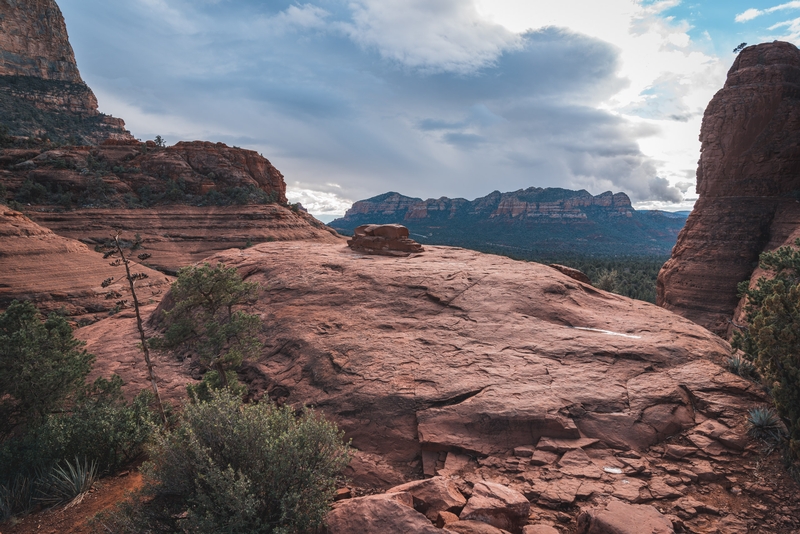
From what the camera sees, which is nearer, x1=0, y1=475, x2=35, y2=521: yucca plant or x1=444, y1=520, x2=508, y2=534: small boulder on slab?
x1=444, y1=520, x2=508, y2=534: small boulder on slab

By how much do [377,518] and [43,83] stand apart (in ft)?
402

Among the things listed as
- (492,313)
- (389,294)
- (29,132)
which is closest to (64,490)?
(389,294)

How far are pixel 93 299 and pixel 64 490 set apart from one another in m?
24.6

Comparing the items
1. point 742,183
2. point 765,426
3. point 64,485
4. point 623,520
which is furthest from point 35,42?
point 765,426

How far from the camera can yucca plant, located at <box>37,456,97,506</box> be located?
27.6 ft

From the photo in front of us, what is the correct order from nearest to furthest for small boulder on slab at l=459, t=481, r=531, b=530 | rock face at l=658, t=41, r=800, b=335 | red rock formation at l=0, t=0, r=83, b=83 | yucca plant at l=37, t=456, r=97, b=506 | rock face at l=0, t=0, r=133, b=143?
small boulder on slab at l=459, t=481, r=531, b=530
yucca plant at l=37, t=456, r=97, b=506
rock face at l=658, t=41, r=800, b=335
rock face at l=0, t=0, r=133, b=143
red rock formation at l=0, t=0, r=83, b=83

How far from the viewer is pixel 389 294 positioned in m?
15.4

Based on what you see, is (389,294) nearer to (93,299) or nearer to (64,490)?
(64,490)

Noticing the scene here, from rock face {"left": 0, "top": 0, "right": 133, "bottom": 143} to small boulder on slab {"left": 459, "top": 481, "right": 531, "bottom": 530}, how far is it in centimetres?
8803

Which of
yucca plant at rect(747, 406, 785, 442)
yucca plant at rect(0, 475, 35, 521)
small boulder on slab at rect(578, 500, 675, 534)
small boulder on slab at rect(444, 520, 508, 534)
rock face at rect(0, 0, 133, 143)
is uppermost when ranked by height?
rock face at rect(0, 0, 133, 143)

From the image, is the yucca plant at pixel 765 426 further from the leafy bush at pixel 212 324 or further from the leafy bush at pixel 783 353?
the leafy bush at pixel 212 324

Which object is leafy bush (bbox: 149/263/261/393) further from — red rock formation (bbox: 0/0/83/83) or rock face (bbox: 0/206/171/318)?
red rock formation (bbox: 0/0/83/83)

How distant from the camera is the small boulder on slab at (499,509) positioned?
6.05 m

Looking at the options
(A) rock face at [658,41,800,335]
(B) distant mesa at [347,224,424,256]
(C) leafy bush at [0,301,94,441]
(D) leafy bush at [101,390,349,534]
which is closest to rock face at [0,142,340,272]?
(B) distant mesa at [347,224,424,256]
